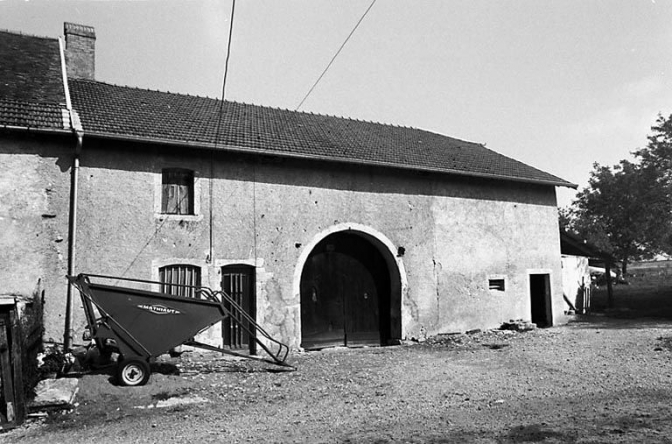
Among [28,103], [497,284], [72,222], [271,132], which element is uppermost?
[271,132]

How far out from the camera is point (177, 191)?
10633 mm

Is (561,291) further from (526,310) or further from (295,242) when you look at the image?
(295,242)

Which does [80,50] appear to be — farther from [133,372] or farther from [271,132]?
[133,372]

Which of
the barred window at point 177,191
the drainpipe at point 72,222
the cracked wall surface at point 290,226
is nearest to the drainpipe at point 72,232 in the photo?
the drainpipe at point 72,222

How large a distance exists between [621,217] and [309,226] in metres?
33.2

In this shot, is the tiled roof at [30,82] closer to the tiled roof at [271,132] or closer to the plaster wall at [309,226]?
the tiled roof at [271,132]

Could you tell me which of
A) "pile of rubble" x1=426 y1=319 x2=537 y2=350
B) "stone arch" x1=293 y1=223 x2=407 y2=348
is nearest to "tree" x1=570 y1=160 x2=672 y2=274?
"pile of rubble" x1=426 y1=319 x2=537 y2=350

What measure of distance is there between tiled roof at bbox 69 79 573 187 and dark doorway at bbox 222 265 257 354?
270 centimetres

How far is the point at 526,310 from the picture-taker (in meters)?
14.8

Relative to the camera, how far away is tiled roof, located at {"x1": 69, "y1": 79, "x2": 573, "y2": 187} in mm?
10711

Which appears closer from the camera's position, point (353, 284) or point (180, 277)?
point (180, 277)

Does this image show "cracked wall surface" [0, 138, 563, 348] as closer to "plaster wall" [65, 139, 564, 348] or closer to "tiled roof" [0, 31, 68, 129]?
"plaster wall" [65, 139, 564, 348]

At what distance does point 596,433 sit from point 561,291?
11.5m

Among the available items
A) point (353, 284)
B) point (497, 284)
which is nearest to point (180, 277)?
point (353, 284)
